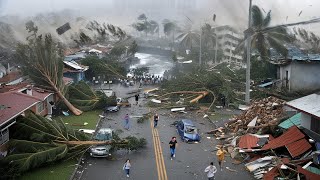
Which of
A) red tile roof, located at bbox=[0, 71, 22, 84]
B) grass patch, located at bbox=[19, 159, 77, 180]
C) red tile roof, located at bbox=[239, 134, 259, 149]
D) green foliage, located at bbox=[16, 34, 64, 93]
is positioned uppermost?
green foliage, located at bbox=[16, 34, 64, 93]

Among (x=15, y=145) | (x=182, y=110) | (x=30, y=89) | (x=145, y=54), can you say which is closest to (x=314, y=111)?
(x=15, y=145)

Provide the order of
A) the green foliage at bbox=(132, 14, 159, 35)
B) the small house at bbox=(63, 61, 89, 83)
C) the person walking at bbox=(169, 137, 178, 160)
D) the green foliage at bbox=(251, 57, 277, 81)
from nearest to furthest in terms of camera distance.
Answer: the person walking at bbox=(169, 137, 178, 160), the green foliage at bbox=(251, 57, 277, 81), the small house at bbox=(63, 61, 89, 83), the green foliage at bbox=(132, 14, 159, 35)

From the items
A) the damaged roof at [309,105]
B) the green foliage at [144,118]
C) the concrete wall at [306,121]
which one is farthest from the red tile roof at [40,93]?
the concrete wall at [306,121]

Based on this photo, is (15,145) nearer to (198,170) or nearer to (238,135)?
(198,170)

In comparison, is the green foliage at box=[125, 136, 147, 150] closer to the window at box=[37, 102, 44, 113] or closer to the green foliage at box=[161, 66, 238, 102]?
the window at box=[37, 102, 44, 113]

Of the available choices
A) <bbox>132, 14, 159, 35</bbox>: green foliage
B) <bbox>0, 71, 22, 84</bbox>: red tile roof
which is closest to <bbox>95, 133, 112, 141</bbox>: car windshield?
<bbox>0, 71, 22, 84</bbox>: red tile roof
